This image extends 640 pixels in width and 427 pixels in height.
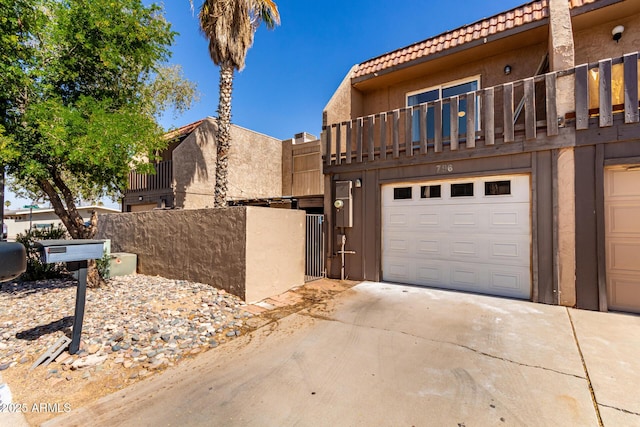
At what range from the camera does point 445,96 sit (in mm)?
8055

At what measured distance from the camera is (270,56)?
A: 39.1ft

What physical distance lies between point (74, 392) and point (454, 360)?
14.0ft

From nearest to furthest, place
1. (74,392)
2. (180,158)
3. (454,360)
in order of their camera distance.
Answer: (74,392) → (454,360) → (180,158)

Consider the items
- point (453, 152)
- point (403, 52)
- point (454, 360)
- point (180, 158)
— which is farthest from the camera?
point (180, 158)

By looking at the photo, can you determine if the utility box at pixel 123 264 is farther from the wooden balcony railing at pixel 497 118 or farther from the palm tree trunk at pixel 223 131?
the wooden balcony railing at pixel 497 118

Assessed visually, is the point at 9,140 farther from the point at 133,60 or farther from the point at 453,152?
the point at 453,152

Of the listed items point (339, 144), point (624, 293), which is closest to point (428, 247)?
Answer: point (624, 293)

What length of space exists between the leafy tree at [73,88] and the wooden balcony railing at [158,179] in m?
4.55

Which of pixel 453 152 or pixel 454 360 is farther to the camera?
pixel 453 152

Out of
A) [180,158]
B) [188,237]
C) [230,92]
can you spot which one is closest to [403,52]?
[230,92]

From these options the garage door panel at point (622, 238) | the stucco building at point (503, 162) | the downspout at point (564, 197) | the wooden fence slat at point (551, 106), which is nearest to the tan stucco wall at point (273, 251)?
the stucco building at point (503, 162)

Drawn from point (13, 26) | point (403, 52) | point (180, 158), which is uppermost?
point (403, 52)

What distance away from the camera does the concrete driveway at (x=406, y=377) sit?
2.49 metres

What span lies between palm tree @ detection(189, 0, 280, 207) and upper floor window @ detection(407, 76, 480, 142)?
5917 millimetres
